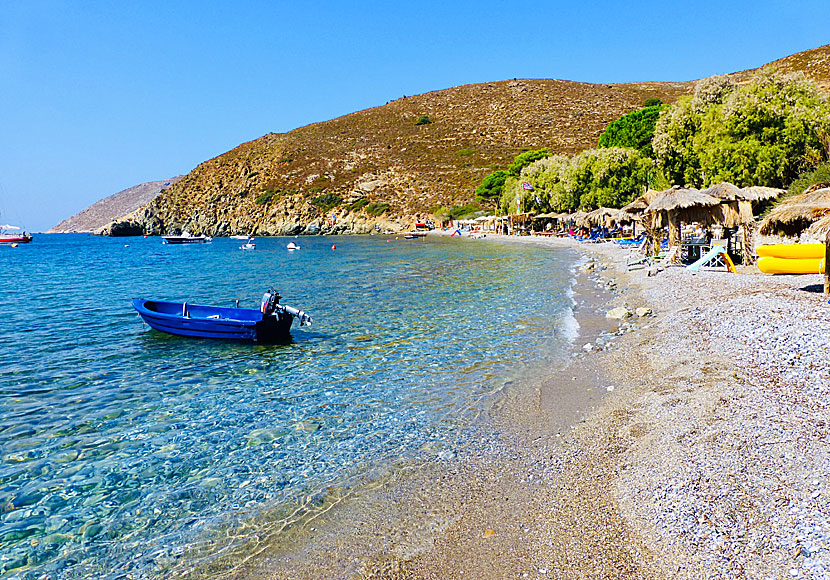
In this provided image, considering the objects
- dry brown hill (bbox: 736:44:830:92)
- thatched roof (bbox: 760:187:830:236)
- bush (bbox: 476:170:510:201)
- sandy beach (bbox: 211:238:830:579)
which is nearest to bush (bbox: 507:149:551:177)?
bush (bbox: 476:170:510:201)

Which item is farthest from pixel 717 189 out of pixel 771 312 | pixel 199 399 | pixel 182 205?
pixel 182 205

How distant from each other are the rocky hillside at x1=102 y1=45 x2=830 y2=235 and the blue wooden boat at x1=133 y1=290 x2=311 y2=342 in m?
79.9

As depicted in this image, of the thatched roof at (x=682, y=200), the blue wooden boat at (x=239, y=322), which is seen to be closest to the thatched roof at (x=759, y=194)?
the thatched roof at (x=682, y=200)

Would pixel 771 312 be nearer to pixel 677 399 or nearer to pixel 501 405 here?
pixel 677 399

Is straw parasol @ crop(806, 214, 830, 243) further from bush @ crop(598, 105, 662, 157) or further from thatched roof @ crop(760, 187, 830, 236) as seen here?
bush @ crop(598, 105, 662, 157)

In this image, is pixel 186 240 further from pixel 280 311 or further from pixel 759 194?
pixel 759 194

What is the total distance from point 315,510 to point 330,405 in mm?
3202

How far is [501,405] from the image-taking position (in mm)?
8344

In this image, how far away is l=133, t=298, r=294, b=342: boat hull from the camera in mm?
13414

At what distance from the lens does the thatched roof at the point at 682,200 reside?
20.9 metres

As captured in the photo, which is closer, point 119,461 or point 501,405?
point 119,461

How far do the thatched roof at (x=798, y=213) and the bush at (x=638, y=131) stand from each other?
39479 millimetres

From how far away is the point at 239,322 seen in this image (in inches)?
528

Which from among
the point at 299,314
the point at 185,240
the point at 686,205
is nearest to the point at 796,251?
the point at 686,205
